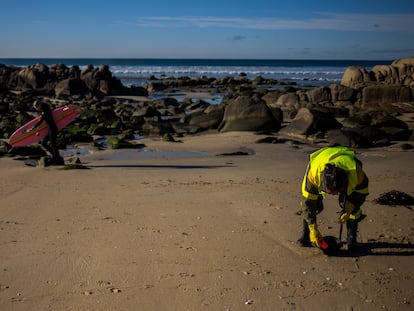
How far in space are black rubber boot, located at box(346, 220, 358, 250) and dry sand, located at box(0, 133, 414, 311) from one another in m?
0.13

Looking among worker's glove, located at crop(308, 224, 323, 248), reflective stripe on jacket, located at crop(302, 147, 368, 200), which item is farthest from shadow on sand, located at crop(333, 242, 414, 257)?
reflective stripe on jacket, located at crop(302, 147, 368, 200)

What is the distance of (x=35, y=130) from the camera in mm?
12320

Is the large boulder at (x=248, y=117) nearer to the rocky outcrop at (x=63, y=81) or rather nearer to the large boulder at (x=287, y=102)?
the large boulder at (x=287, y=102)

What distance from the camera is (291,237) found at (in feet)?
20.6

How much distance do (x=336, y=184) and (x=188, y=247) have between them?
2.07 meters

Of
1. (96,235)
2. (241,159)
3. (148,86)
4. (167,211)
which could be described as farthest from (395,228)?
(148,86)

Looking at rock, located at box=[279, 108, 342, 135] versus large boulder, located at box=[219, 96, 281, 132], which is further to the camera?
large boulder, located at box=[219, 96, 281, 132]

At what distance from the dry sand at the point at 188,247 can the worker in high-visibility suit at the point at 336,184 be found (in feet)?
1.49

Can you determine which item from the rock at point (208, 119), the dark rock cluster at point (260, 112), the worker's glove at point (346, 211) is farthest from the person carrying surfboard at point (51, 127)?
Answer: the rock at point (208, 119)

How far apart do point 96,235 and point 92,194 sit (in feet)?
8.21

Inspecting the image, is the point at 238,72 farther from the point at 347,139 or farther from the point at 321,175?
the point at 321,175

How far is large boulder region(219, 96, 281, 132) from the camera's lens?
18906 mm

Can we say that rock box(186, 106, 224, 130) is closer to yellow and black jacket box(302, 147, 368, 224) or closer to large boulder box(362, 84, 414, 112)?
large boulder box(362, 84, 414, 112)

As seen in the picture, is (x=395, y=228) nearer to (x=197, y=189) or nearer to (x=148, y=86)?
(x=197, y=189)
